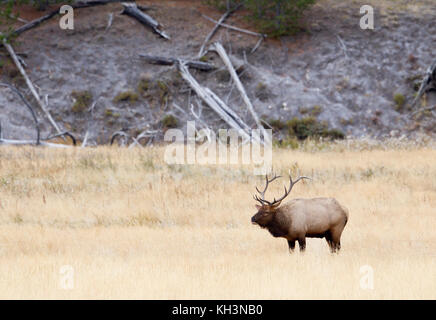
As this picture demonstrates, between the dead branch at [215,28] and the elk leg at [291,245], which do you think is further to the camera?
the dead branch at [215,28]

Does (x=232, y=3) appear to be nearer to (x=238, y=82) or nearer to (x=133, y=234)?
(x=238, y=82)

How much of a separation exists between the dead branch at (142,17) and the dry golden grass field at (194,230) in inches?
547

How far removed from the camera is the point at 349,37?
3127 cm

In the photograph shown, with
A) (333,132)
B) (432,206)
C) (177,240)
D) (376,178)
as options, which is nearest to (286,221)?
(177,240)

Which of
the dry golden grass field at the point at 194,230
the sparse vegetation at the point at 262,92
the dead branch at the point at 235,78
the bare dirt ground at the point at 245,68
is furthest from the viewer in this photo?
the sparse vegetation at the point at 262,92

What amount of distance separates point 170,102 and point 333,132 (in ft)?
23.2

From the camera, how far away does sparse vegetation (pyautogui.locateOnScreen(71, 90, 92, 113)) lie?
93.4ft

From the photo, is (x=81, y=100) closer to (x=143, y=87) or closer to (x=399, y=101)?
(x=143, y=87)

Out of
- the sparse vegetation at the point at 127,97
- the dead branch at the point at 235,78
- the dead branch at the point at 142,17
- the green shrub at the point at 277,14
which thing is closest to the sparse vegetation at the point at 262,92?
the dead branch at the point at 235,78

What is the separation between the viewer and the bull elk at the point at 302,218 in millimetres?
8695

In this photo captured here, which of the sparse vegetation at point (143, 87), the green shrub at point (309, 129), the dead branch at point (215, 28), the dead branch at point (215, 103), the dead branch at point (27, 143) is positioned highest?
the dead branch at point (215, 28)

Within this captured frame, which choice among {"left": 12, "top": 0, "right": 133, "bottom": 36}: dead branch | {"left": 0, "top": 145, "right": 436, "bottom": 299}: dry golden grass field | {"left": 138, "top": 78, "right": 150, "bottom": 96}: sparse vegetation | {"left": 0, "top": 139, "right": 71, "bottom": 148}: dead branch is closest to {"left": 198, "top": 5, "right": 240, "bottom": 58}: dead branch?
{"left": 138, "top": 78, "right": 150, "bottom": 96}: sparse vegetation

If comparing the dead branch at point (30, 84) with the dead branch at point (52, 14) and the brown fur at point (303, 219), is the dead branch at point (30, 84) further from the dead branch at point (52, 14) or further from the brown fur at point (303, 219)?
the brown fur at point (303, 219)
